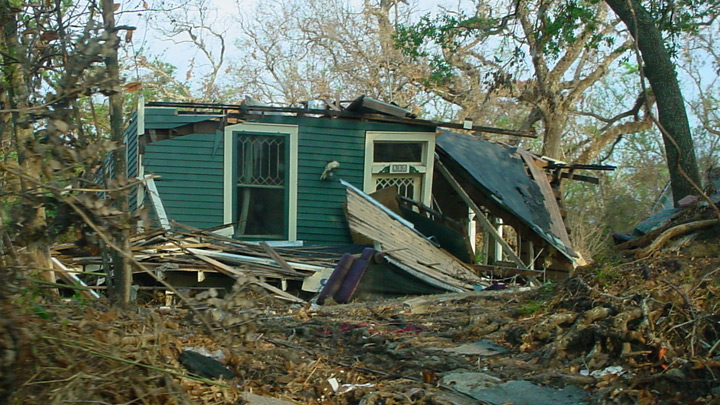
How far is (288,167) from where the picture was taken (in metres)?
13.2

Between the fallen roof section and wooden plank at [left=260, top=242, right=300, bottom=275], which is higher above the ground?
the fallen roof section

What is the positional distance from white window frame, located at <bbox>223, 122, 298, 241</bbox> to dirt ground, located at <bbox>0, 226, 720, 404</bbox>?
471cm

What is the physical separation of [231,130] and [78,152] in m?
9.62

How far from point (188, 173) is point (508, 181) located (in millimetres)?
6105

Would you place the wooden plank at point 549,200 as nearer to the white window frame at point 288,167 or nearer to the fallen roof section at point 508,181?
the fallen roof section at point 508,181

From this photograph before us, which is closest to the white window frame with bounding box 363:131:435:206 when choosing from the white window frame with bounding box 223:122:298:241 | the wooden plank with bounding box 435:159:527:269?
the wooden plank with bounding box 435:159:527:269

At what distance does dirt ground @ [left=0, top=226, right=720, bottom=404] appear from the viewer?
12.2ft

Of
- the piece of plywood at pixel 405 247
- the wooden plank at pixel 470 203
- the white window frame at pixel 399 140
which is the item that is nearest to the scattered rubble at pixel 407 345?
the piece of plywood at pixel 405 247

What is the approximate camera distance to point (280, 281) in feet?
36.1

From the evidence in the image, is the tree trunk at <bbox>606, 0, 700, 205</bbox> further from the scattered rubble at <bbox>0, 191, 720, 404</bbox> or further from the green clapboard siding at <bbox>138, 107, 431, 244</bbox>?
the green clapboard siding at <bbox>138, 107, 431, 244</bbox>

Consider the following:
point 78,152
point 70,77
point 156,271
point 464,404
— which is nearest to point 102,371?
point 78,152

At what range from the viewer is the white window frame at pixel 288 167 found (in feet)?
42.4

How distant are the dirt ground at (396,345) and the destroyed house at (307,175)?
4.77 metres

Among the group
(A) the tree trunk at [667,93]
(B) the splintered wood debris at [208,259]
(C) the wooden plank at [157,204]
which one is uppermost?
(A) the tree trunk at [667,93]
